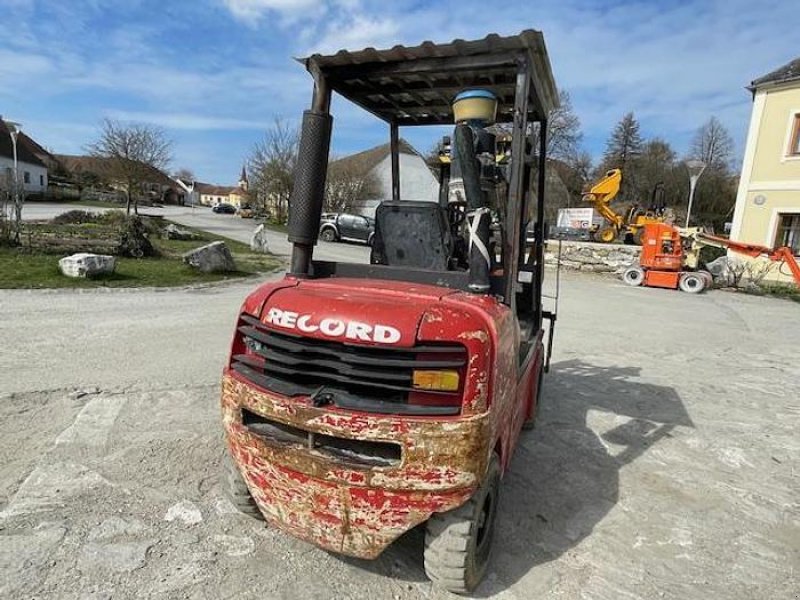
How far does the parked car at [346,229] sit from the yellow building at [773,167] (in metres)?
16.4

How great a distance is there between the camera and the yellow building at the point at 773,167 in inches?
737

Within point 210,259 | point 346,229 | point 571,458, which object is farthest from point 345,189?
point 571,458

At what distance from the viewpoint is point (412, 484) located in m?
2.25

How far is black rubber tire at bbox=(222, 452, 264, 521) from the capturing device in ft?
9.43

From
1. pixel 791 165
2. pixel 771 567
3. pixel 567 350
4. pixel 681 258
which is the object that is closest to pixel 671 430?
pixel 771 567

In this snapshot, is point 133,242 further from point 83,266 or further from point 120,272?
point 83,266

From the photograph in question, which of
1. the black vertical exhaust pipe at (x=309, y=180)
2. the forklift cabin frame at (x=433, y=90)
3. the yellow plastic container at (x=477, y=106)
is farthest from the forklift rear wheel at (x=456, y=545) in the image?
the yellow plastic container at (x=477, y=106)

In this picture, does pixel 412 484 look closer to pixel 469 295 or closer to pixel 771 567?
pixel 469 295

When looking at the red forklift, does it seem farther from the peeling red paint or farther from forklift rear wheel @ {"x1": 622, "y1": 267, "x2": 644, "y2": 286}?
forklift rear wheel @ {"x1": 622, "y1": 267, "x2": 644, "y2": 286}

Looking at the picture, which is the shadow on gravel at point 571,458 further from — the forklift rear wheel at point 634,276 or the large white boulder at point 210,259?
the forklift rear wheel at point 634,276

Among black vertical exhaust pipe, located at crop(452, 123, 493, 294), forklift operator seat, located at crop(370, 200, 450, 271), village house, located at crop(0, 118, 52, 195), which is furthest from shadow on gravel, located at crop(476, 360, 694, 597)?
village house, located at crop(0, 118, 52, 195)

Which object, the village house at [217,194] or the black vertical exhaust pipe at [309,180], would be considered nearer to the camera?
the black vertical exhaust pipe at [309,180]

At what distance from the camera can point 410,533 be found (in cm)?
307

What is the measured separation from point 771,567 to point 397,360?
8.51ft
